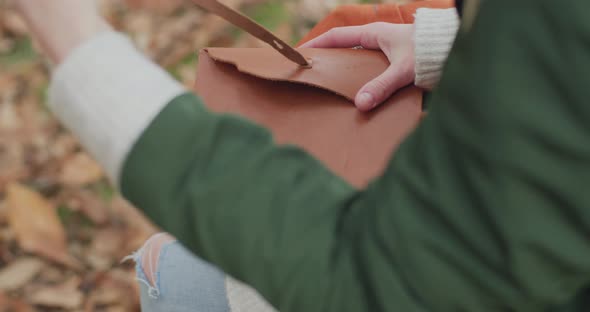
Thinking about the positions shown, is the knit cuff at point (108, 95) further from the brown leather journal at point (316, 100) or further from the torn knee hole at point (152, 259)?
the torn knee hole at point (152, 259)

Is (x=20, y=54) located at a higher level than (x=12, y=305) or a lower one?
higher

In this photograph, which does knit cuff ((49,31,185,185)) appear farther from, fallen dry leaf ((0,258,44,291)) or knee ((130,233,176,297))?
fallen dry leaf ((0,258,44,291))

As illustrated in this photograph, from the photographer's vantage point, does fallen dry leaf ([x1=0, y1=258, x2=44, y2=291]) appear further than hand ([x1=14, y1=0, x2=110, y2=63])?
Yes

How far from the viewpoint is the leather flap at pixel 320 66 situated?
87 centimetres

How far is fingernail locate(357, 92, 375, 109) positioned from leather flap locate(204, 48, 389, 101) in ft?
0.06

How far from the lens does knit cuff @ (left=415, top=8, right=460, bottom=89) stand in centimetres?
90

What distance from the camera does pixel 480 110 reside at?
461 mm

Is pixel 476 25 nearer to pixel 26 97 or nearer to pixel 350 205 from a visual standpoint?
pixel 350 205

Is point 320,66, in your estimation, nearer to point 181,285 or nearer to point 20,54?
point 181,285

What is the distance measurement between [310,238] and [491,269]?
0.48ft

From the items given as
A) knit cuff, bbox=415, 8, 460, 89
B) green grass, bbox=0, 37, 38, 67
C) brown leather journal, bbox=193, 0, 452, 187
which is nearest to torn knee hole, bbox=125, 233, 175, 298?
brown leather journal, bbox=193, 0, 452, 187

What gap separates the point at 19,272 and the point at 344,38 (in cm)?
98

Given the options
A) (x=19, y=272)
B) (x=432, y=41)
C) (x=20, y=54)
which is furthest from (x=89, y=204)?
(x=432, y=41)

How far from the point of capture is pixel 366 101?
0.84 m
